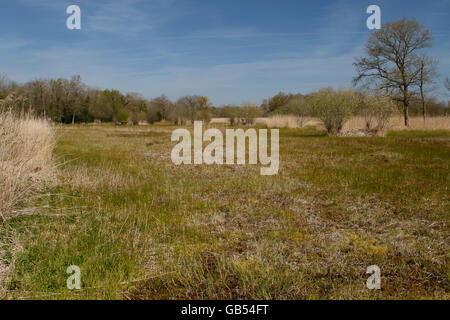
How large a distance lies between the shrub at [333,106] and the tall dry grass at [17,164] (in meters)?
17.2

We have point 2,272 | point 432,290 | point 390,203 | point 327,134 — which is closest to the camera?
point 432,290

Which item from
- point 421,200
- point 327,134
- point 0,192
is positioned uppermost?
point 327,134

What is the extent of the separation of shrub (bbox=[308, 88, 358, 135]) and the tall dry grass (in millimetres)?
17172

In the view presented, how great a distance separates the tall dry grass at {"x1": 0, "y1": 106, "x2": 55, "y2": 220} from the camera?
177 inches

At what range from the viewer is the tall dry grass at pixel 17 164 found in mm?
4508

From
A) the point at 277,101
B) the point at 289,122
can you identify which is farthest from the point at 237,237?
the point at 277,101

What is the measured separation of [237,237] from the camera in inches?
161

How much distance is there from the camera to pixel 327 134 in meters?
20.9

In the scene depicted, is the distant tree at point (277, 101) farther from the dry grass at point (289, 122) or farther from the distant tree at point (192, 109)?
the dry grass at point (289, 122)
